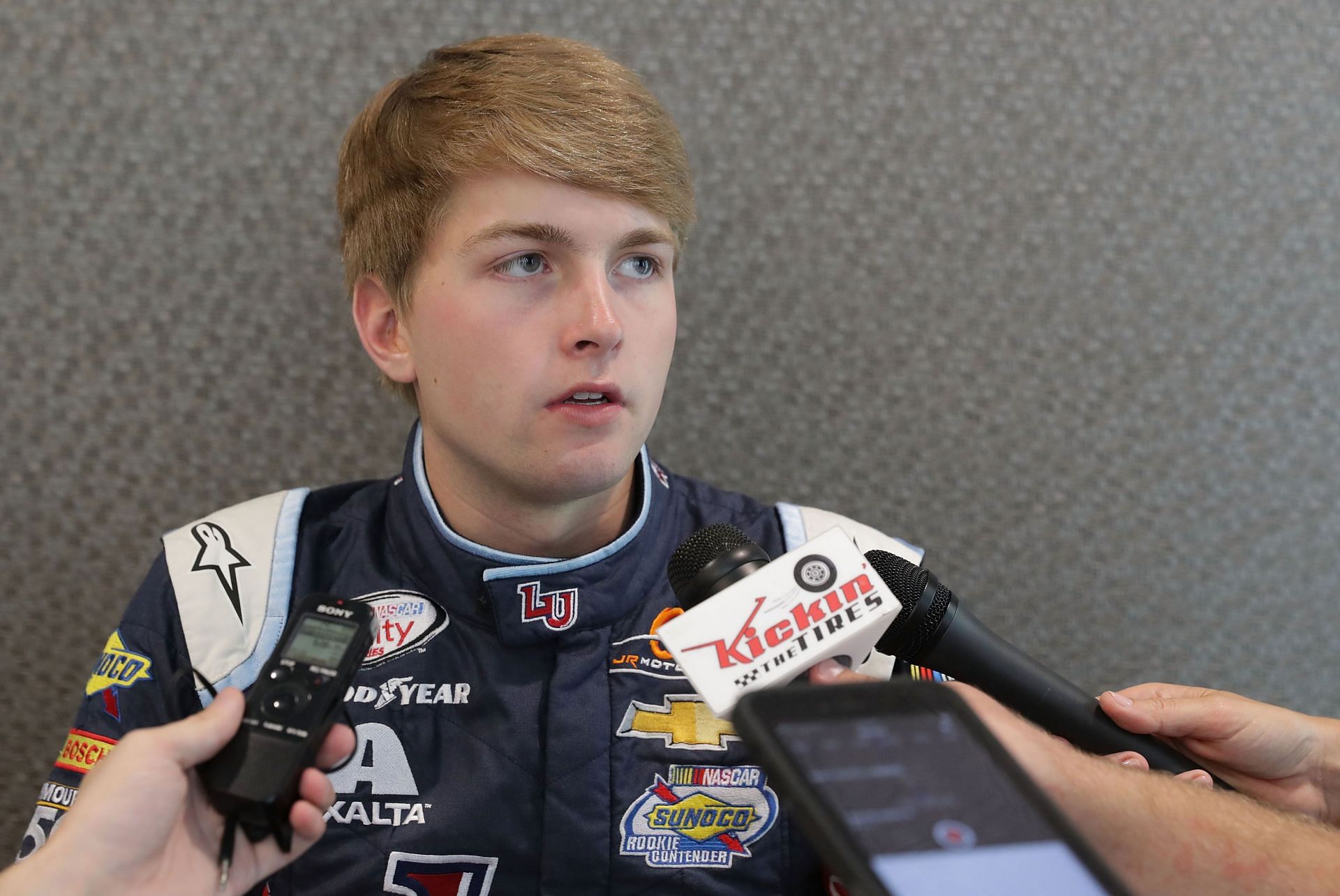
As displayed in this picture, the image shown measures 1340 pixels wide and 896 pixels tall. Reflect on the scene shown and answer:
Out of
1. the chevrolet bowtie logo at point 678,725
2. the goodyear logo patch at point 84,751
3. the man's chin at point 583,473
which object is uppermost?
the man's chin at point 583,473

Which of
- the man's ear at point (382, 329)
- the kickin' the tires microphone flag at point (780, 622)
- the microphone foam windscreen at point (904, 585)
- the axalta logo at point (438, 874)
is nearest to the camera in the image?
the kickin' the tires microphone flag at point (780, 622)

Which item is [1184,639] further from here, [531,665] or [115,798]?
[115,798]

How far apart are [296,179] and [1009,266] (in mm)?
812

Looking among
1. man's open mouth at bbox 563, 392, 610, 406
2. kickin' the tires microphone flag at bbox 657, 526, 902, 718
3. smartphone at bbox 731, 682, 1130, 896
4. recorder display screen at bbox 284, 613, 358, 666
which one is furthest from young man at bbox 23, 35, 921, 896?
smartphone at bbox 731, 682, 1130, 896

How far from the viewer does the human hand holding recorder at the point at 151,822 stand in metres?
0.59

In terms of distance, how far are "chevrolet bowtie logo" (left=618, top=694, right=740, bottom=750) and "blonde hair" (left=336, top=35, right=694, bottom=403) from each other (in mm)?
420

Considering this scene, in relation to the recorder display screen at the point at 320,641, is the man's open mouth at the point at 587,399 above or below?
above

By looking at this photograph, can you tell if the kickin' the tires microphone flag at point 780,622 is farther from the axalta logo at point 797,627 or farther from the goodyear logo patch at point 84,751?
the goodyear logo patch at point 84,751

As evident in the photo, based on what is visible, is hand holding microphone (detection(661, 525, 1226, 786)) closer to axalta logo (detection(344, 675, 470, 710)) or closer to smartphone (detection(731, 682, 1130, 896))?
smartphone (detection(731, 682, 1130, 896))

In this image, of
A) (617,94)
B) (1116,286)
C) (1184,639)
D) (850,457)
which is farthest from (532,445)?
(1184,639)

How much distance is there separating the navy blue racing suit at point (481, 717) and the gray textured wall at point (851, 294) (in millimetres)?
293

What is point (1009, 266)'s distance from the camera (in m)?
1.21

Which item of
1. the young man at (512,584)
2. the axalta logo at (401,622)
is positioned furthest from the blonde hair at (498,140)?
the axalta logo at (401,622)

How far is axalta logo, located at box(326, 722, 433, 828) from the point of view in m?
0.85
